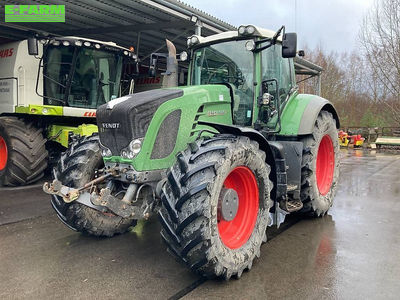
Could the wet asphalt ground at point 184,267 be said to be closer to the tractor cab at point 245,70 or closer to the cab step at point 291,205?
the cab step at point 291,205

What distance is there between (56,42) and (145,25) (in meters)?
2.29

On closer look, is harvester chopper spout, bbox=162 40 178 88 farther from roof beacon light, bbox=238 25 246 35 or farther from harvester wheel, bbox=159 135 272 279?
harvester wheel, bbox=159 135 272 279

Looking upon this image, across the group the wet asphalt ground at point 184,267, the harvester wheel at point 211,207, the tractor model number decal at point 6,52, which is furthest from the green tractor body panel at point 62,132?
the harvester wheel at point 211,207

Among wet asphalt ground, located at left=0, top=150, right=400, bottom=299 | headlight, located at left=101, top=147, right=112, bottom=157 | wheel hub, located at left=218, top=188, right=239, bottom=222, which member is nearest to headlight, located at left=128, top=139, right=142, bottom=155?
headlight, located at left=101, top=147, right=112, bottom=157

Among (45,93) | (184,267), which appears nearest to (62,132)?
(45,93)

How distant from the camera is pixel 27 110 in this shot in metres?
6.98

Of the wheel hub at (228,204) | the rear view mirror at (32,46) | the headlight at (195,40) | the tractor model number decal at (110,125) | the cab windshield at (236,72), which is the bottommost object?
the wheel hub at (228,204)

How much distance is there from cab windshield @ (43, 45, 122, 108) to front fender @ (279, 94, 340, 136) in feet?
14.3

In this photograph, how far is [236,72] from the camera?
4199mm

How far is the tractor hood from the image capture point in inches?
120

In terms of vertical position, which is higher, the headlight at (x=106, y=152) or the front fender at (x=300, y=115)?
the front fender at (x=300, y=115)

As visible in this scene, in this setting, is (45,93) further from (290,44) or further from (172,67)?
(290,44)

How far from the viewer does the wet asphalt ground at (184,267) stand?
2.81 metres

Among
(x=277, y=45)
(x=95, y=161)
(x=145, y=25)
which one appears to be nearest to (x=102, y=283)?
(x=95, y=161)
